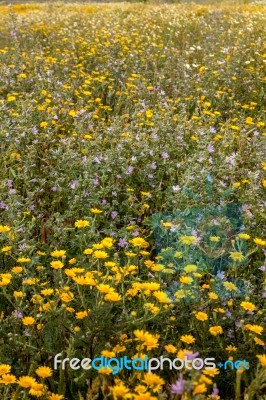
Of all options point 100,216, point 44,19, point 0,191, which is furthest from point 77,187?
point 44,19

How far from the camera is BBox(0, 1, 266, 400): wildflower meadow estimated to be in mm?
1967

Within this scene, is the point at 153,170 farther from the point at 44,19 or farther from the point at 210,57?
the point at 44,19

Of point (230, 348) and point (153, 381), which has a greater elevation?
point (153, 381)

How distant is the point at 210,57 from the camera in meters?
6.75

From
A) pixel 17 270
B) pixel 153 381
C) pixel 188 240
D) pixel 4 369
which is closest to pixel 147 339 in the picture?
pixel 153 381

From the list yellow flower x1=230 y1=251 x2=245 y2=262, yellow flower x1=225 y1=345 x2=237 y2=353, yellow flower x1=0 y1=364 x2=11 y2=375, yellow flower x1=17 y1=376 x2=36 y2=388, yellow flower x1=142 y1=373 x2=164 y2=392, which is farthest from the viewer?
yellow flower x1=230 y1=251 x2=245 y2=262

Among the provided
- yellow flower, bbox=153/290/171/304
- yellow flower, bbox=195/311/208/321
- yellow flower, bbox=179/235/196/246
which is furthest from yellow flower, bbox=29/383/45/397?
yellow flower, bbox=179/235/196/246

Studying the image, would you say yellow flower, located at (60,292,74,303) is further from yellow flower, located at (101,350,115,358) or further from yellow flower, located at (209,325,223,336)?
yellow flower, located at (209,325,223,336)

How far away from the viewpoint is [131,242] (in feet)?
8.77

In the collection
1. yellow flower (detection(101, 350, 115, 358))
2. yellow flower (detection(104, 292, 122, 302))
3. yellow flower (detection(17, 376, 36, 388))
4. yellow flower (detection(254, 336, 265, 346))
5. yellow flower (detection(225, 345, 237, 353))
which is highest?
yellow flower (detection(104, 292, 122, 302))

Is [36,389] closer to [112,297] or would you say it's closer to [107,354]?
[107,354]

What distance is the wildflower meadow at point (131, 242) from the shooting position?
197 cm

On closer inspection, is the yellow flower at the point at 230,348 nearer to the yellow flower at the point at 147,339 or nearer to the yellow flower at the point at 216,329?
the yellow flower at the point at 216,329

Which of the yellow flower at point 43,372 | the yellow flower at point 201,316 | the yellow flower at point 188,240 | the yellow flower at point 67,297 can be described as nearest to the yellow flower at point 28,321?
the yellow flower at point 67,297
